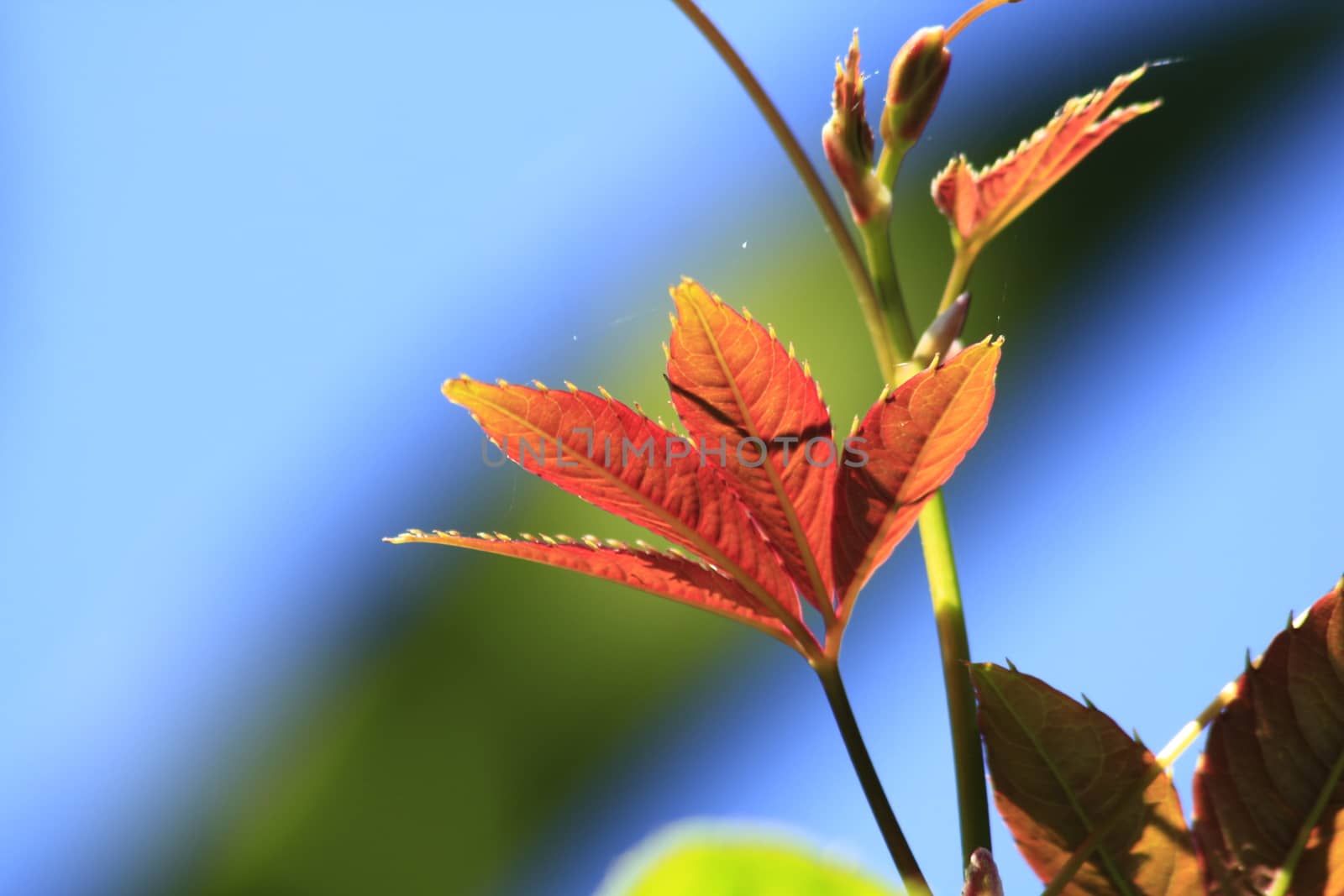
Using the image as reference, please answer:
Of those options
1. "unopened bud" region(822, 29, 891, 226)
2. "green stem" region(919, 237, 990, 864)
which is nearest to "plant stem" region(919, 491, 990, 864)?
"green stem" region(919, 237, 990, 864)

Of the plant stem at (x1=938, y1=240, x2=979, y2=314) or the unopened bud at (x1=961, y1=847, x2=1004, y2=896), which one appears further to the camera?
the plant stem at (x1=938, y1=240, x2=979, y2=314)

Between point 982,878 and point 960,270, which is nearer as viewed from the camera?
point 982,878

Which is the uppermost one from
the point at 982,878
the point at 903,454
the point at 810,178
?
the point at 810,178

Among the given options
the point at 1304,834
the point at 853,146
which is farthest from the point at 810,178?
the point at 1304,834

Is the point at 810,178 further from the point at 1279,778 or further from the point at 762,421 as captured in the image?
the point at 1279,778

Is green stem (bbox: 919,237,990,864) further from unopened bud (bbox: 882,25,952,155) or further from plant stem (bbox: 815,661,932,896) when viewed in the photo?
unopened bud (bbox: 882,25,952,155)

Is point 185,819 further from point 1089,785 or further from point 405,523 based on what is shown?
point 1089,785
